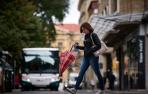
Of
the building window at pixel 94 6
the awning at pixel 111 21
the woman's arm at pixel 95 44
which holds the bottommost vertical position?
the woman's arm at pixel 95 44

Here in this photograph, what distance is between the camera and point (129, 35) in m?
47.5

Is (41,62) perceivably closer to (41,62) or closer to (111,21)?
(41,62)

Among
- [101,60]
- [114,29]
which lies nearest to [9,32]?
[114,29]

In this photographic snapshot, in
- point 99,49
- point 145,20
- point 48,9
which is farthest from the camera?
point 48,9

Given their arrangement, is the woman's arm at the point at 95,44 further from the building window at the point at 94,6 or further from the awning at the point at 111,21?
the building window at the point at 94,6

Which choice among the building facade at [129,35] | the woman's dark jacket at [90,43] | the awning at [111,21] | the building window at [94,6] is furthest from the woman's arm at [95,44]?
the building window at [94,6]

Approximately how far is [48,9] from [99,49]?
58.2 metres

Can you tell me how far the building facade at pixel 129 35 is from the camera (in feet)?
137

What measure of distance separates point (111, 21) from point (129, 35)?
255cm

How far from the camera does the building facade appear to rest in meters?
41.9

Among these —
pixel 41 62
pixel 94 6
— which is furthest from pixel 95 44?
pixel 94 6

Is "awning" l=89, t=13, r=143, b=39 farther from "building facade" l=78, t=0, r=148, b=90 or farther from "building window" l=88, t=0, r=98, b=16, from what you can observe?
"building window" l=88, t=0, r=98, b=16

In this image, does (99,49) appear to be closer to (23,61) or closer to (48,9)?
(23,61)

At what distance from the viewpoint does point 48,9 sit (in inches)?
3056
